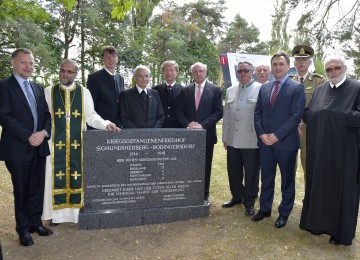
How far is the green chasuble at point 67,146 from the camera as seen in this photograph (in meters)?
4.31

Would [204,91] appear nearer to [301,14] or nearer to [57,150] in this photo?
[57,150]

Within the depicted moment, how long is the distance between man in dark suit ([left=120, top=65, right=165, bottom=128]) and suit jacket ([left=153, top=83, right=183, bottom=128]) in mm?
465

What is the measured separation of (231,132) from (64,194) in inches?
103

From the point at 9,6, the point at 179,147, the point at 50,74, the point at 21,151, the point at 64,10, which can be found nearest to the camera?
the point at 21,151

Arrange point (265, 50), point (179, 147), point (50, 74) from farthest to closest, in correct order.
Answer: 1. point (265, 50)
2. point (50, 74)
3. point (179, 147)

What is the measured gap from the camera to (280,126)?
422 cm

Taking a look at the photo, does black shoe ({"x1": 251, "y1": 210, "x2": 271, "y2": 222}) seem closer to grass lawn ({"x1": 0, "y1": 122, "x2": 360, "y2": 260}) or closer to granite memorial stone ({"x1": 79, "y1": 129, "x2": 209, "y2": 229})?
grass lawn ({"x1": 0, "y1": 122, "x2": 360, "y2": 260})

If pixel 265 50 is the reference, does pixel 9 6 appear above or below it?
below

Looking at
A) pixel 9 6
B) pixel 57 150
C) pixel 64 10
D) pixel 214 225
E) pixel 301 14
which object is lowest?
pixel 214 225

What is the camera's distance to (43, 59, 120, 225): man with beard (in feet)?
14.1

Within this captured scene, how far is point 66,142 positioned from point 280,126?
2893 mm

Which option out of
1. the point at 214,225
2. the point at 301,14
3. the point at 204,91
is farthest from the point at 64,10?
the point at 214,225

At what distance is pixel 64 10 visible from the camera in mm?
18578

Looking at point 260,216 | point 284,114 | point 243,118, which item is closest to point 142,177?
point 243,118
